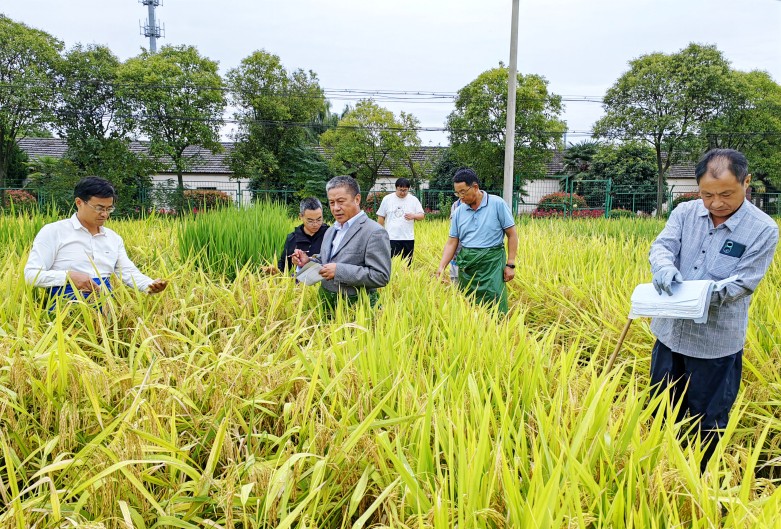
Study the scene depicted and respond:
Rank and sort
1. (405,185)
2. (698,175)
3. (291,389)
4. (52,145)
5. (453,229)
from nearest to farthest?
(291,389)
(698,175)
(453,229)
(405,185)
(52,145)

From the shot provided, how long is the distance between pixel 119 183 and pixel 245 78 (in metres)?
5.80

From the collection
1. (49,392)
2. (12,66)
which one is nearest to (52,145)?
(12,66)

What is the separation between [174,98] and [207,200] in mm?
6660

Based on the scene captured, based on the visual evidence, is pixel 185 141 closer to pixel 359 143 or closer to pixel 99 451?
pixel 359 143

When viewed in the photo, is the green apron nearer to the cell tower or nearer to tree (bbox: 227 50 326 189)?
tree (bbox: 227 50 326 189)

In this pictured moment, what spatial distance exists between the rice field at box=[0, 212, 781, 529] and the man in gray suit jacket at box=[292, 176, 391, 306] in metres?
0.22

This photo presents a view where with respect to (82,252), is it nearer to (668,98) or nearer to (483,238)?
Result: (483,238)

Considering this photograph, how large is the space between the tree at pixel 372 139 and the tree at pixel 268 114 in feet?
4.60

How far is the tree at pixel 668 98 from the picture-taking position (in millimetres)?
18156

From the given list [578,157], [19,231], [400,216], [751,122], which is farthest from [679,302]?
[578,157]

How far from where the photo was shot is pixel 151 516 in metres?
1.32

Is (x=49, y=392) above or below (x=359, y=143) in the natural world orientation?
below

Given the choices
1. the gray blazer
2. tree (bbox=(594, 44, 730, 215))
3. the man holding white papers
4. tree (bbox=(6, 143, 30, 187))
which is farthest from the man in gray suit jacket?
tree (bbox=(6, 143, 30, 187))

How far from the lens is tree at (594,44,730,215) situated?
59.6 feet
